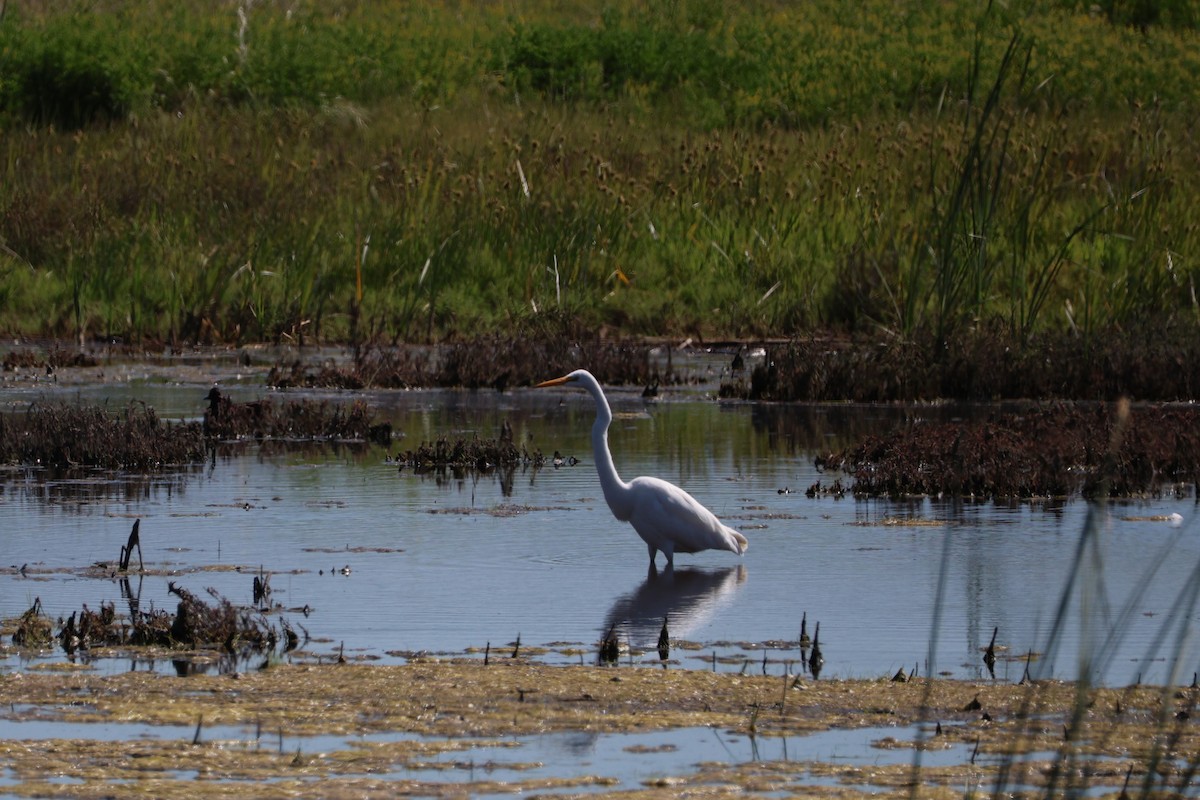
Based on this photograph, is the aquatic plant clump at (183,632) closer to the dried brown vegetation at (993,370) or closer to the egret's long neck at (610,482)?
the egret's long neck at (610,482)

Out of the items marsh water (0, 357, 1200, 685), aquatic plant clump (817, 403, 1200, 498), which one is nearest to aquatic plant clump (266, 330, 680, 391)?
marsh water (0, 357, 1200, 685)

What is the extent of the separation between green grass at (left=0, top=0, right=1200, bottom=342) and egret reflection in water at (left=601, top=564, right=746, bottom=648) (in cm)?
498

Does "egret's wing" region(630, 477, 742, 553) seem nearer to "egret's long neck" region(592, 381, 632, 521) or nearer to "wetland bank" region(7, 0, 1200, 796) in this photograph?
"egret's long neck" region(592, 381, 632, 521)

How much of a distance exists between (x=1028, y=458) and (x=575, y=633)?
15.1ft

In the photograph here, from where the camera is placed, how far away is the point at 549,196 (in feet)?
69.1

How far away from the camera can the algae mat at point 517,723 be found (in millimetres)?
5531

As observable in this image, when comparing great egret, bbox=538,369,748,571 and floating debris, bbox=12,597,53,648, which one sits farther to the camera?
great egret, bbox=538,369,748,571

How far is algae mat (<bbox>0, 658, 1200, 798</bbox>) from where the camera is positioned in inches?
218

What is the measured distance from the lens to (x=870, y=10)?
35094 millimetres

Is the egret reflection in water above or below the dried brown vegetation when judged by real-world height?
below

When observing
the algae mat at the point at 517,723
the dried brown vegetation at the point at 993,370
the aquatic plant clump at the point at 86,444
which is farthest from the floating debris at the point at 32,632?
the dried brown vegetation at the point at 993,370

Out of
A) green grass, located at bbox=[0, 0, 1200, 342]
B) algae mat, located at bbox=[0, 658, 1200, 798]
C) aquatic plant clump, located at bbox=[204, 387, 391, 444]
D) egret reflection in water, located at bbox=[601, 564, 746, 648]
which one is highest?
green grass, located at bbox=[0, 0, 1200, 342]

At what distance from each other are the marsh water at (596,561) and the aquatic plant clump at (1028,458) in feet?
0.72

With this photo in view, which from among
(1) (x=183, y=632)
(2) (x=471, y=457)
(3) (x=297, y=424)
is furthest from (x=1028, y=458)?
(1) (x=183, y=632)
